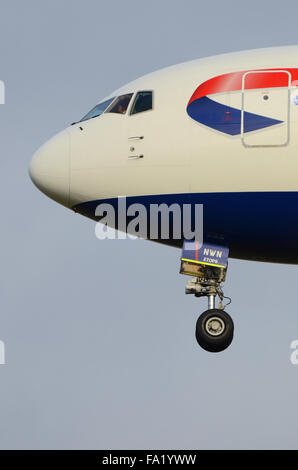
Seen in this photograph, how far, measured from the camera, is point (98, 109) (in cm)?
4897

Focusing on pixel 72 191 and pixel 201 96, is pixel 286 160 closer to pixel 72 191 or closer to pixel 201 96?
pixel 201 96

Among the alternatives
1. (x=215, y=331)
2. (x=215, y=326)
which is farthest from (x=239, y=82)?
(x=215, y=331)

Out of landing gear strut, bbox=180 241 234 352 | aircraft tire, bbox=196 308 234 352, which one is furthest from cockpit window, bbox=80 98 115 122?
aircraft tire, bbox=196 308 234 352

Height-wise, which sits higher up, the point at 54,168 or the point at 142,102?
the point at 142,102

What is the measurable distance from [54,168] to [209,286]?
5.52 meters

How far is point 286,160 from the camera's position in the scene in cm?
4459

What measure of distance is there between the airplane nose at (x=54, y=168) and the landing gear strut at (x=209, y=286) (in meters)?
3.87

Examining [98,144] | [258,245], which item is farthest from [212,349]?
[98,144]

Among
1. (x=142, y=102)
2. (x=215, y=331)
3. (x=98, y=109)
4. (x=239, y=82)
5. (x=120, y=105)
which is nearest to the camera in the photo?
(x=239, y=82)

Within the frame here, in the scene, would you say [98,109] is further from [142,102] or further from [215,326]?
[215,326]

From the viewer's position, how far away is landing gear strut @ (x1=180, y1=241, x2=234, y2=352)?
46.2m

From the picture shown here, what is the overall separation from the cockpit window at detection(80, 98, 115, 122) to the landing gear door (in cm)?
496

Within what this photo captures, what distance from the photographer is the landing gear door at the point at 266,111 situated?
4472 centimetres

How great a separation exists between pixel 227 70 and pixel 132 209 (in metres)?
4.66
